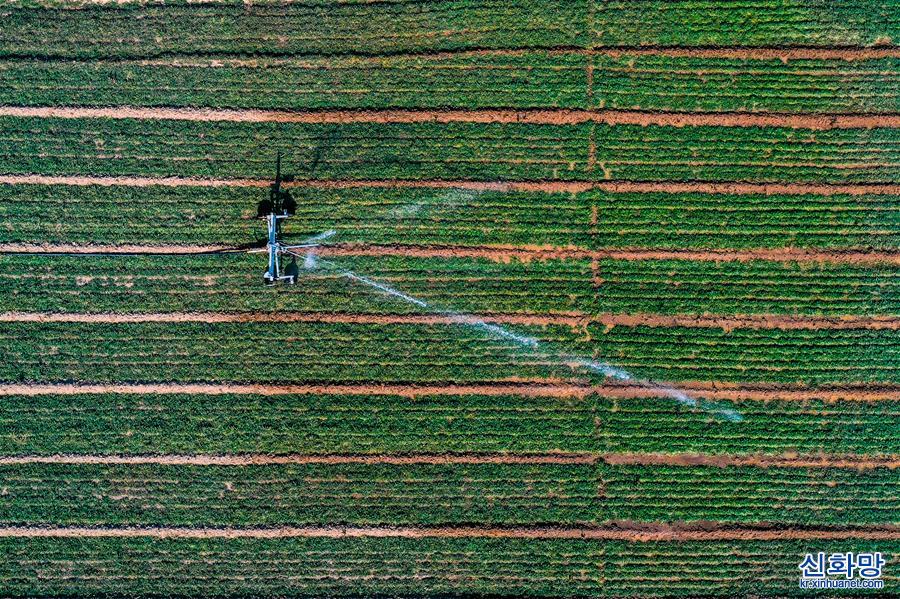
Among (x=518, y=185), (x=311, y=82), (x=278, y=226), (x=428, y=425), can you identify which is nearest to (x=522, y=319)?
(x=518, y=185)

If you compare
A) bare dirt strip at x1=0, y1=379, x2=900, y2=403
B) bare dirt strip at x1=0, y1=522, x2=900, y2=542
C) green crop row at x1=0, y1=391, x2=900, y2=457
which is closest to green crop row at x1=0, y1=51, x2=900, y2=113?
bare dirt strip at x1=0, y1=379, x2=900, y2=403

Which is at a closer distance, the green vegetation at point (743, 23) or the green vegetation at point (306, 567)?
the green vegetation at point (306, 567)

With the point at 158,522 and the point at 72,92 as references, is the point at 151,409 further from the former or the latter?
the point at 72,92

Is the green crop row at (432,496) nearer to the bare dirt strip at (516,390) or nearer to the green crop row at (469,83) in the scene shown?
the bare dirt strip at (516,390)

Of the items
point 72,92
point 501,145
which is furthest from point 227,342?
point 501,145

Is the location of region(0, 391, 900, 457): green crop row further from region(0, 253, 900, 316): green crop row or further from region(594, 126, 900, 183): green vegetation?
region(594, 126, 900, 183): green vegetation

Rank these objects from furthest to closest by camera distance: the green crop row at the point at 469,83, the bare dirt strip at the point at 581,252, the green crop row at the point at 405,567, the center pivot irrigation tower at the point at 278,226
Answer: the green crop row at the point at 469,83, the bare dirt strip at the point at 581,252, the green crop row at the point at 405,567, the center pivot irrigation tower at the point at 278,226

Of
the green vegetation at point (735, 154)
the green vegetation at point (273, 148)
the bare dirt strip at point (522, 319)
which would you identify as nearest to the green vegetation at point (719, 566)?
the bare dirt strip at point (522, 319)
